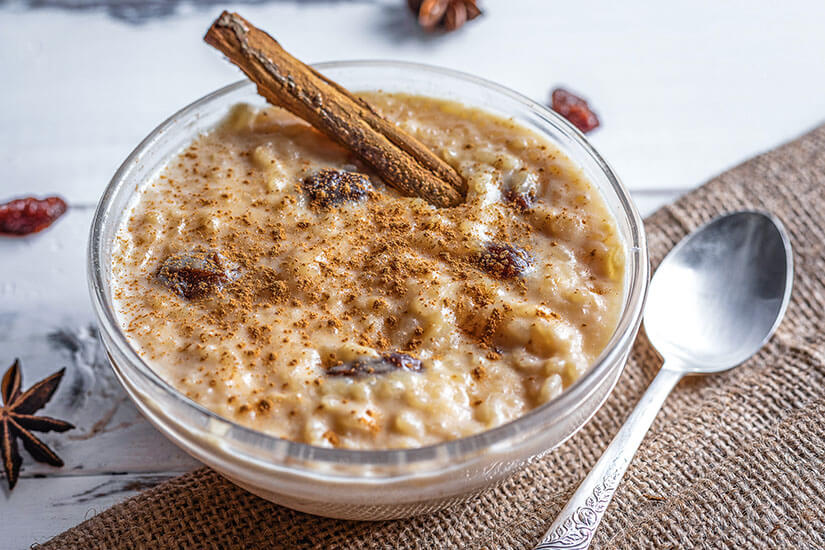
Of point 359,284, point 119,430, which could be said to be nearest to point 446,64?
point 359,284

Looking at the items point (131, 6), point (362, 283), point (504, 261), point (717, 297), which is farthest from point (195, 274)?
point (131, 6)

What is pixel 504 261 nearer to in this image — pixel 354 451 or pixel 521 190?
pixel 521 190

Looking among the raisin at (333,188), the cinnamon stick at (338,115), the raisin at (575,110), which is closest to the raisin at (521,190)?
the cinnamon stick at (338,115)

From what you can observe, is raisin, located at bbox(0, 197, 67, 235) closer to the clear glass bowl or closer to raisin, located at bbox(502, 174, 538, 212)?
the clear glass bowl

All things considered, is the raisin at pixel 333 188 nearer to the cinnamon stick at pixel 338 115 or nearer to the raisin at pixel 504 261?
the cinnamon stick at pixel 338 115

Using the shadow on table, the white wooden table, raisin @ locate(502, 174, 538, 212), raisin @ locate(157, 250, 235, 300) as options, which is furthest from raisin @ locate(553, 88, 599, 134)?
raisin @ locate(157, 250, 235, 300)
